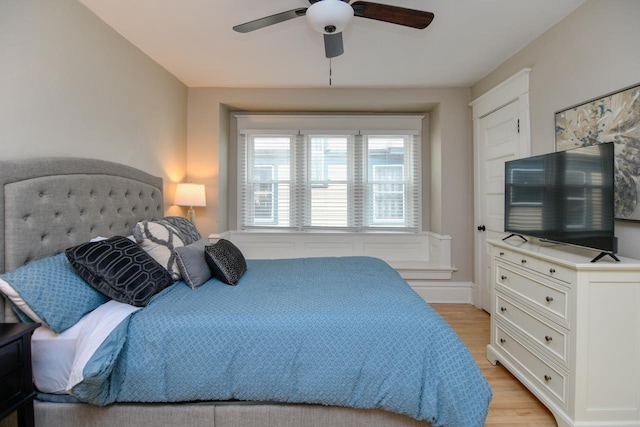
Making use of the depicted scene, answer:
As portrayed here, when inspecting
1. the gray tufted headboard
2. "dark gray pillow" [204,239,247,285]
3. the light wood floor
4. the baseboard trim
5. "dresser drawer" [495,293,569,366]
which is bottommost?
the light wood floor

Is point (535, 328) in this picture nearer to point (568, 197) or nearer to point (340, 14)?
point (568, 197)

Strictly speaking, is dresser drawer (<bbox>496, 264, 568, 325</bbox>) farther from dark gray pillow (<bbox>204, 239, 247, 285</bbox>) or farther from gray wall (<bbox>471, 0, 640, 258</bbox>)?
dark gray pillow (<bbox>204, 239, 247, 285</bbox>)

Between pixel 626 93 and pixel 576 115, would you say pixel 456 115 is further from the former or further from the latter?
pixel 626 93

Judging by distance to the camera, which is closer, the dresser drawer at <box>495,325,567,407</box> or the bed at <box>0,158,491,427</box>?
the bed at <box>0,158,491,427</box>

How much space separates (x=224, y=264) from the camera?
2045 millimetres

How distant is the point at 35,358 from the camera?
1392 mm

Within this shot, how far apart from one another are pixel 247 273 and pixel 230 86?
96.9 inches

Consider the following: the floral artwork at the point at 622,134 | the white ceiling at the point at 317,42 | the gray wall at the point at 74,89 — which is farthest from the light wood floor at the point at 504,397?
the gray wall at the point at 74,89

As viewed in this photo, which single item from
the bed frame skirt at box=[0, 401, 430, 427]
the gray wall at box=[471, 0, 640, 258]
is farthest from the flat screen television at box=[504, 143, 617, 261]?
the bed frame skirt at box=[0, 401, 430, 427]

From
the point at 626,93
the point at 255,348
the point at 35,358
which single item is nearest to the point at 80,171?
the point at 35,358

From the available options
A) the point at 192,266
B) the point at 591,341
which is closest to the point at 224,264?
the point at 192,266

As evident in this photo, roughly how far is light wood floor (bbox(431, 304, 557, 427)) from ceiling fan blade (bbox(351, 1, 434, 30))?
2377 mm

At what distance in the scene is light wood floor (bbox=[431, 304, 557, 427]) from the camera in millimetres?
1764

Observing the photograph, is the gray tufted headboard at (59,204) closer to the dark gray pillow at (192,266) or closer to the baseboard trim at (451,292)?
the dark gray pillow at (192,266)
